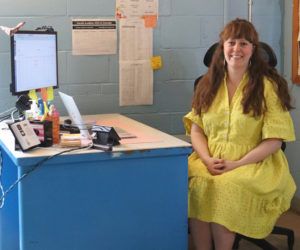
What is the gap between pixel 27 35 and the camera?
8.68ft

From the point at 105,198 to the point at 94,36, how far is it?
1355 millimetres

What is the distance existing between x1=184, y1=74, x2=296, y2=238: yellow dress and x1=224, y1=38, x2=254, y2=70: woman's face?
8 cm

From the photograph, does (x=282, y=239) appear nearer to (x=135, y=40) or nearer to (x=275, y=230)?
(x=275, y=230)

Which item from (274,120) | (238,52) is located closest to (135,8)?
(238,52)

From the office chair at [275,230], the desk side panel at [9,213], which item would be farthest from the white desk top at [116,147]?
the office chair at [275,230]

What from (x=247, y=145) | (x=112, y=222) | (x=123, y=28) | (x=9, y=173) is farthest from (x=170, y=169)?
(x=123, y=28)

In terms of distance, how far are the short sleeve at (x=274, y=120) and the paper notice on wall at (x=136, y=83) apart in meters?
1.02

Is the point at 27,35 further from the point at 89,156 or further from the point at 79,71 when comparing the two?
the point at 89,156

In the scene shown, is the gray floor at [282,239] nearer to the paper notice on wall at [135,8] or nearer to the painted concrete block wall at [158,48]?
the painted concrete block wall at [158,48]

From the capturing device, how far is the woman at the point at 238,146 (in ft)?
7.76

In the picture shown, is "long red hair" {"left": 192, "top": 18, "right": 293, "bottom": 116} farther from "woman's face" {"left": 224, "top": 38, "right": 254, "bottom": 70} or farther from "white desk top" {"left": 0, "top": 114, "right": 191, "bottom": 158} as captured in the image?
"white desk top" {"left": 0, "top": 114, "right": 191, "bottom": 158}

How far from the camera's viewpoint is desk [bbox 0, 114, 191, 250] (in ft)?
6.66

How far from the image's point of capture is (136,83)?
333 cm

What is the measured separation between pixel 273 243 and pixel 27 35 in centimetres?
178
